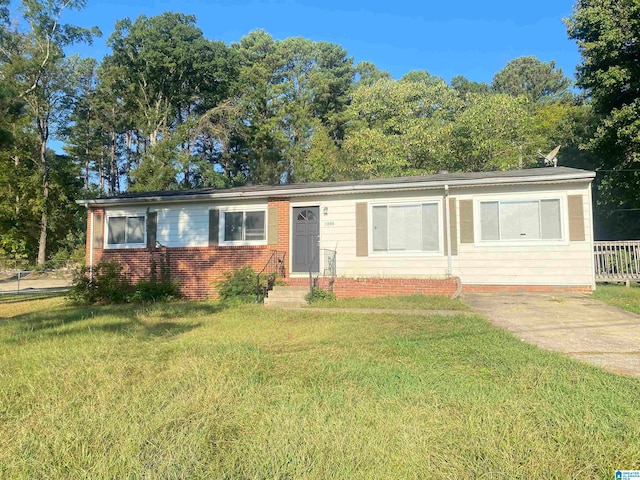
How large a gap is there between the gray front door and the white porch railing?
7817mm

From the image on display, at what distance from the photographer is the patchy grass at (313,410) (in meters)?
2.29

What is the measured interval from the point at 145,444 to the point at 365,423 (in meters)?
1.42

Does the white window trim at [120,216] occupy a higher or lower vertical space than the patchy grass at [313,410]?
higher

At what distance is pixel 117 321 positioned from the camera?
23.8ft

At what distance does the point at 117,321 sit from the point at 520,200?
9.38m

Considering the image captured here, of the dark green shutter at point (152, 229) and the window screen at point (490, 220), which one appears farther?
the dark green shutter at point (152, 229)

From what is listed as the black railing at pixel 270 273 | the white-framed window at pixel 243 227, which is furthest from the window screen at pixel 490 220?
the white-framed window at pixel 243 227

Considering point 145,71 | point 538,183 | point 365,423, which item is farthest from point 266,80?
point 365,423

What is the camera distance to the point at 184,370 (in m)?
3.96

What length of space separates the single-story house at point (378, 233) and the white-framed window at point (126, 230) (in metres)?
0.03

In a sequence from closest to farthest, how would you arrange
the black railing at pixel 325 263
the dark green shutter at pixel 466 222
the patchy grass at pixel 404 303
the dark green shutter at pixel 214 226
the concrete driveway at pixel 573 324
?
1. the concrete driveway at pixel 573 324
2. the patchy grass at pixel 404 303
3. the dark green shutter at pixel 466 222
4. the black railing at pixel 325 263
5. the dark green shutter at pixel 214 226

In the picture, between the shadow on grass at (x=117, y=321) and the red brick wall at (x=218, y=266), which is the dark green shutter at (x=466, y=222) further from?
the shadow on grass at (x=117, y=321)

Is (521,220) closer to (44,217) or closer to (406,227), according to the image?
(406,227)

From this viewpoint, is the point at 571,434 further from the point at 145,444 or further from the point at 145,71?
the point at 145,71
